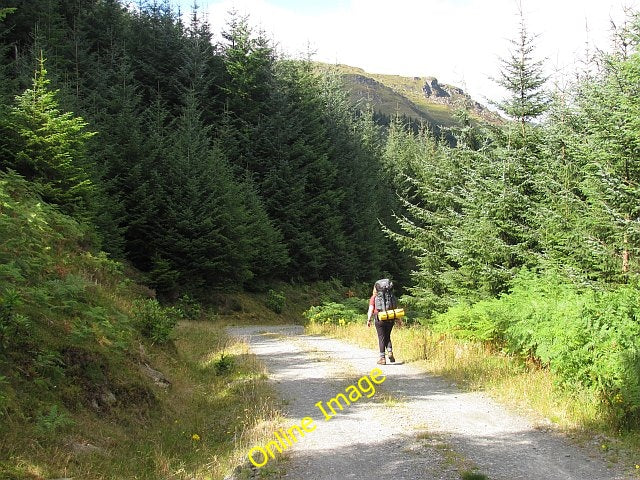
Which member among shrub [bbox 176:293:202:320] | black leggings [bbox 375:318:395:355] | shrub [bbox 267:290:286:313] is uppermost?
black leggings [bbox 375:318:395:355]

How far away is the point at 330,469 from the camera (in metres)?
5.42

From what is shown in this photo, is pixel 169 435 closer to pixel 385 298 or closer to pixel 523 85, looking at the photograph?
pixel 385 298

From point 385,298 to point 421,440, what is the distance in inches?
206

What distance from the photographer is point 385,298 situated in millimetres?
11320

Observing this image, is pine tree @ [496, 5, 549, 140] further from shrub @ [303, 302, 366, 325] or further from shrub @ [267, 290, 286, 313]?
shrub @ [267, 290, 286, 313]

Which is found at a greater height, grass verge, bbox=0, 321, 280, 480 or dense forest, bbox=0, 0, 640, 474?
dense forest, bbox=0, 0, 640, 474

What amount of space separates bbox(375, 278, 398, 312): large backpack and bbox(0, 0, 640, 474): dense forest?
6.88ft

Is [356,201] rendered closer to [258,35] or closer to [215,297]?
[258,35]

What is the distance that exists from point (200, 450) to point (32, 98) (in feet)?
44.5

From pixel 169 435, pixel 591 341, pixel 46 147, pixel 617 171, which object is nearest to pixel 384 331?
pixel 591 341

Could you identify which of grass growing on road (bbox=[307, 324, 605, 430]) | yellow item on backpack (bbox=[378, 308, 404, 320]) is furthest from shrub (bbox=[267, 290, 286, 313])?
yellow item on backpack (bbox=[378, 308, 404, 320])

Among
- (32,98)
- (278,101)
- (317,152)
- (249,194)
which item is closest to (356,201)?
(317,152)

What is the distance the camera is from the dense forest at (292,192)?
8.24 m

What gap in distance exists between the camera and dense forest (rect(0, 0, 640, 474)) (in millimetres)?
8242
